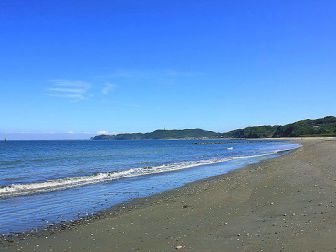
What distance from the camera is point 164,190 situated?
19.7m

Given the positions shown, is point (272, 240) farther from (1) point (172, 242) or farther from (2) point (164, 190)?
(2) point (164, 190)

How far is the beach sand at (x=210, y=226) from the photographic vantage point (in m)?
8.80

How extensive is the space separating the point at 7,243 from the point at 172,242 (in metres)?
4.07

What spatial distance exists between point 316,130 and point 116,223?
621 feet

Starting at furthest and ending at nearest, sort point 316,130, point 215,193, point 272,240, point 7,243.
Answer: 1. point 316,130
2. point 215,193
3. point 7,243
4. point 272,240

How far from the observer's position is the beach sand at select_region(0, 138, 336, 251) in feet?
28.9

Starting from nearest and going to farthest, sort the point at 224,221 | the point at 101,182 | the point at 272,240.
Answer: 1. the point at 272,240
2. the point at 224,221
3. the point at 101,182

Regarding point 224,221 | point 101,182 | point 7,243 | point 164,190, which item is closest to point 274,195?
point 224,221

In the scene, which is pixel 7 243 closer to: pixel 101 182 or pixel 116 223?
pixel 116 223

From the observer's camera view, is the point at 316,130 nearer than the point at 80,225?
No

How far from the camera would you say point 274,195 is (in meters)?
15.4

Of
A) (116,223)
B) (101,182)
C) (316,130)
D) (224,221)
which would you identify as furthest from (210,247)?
(316,130)

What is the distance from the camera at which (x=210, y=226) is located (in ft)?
34.9

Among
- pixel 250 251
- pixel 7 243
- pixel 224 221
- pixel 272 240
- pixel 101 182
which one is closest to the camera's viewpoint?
pixel 250 251
